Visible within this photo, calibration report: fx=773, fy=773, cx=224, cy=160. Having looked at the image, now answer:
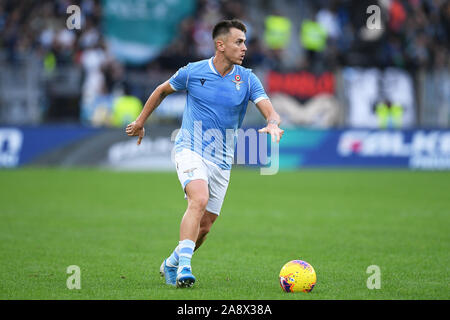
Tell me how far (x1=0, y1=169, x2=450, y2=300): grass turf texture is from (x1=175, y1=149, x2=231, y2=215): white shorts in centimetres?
82

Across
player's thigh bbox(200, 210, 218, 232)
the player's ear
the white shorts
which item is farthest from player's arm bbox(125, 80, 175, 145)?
player's thigh bbox(200, 210, 218, 232)

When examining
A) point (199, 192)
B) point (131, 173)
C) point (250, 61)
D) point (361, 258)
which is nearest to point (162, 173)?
point (131, 173)

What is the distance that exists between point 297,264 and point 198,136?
1.58m

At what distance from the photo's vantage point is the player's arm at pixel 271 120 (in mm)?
6859

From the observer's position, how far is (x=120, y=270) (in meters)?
8.17

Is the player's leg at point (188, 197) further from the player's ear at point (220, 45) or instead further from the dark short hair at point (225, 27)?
the dark short hair at point (225, 27)

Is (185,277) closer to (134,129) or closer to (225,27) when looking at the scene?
(134,129)

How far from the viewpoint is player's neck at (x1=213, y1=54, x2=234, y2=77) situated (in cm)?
757

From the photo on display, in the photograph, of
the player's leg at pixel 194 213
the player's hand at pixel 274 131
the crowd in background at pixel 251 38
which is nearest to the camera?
the player's hand at pixel 274 131

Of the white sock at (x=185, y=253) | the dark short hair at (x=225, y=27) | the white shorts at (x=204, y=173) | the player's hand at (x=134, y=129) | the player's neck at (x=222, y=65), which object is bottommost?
the white sock at (x=185, y=253)

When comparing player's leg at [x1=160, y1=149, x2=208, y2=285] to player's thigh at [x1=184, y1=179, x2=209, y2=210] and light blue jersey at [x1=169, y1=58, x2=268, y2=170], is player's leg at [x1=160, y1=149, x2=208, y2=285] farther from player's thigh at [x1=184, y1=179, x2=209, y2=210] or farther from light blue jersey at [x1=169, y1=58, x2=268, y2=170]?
light blue jersey at [x1=169, y1=58, x2=268, y2=170]

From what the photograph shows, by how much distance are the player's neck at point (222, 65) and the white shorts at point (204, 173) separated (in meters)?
0.85

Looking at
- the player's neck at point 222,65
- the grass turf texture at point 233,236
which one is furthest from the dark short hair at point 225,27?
the grass turf texture at point 233,236

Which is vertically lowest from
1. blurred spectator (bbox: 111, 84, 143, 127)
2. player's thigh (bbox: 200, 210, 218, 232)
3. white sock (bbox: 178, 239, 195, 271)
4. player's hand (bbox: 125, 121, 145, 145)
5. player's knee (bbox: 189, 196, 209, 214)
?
white sock (bbox: 178, 239, 195, 271)
